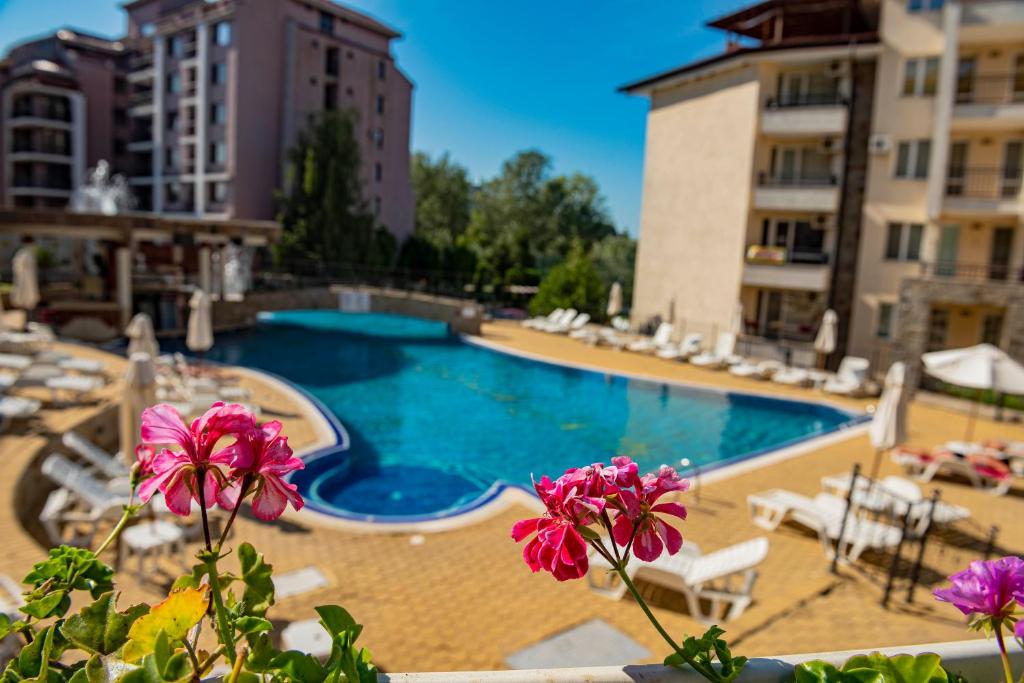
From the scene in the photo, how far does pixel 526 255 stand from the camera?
36031 millimetres

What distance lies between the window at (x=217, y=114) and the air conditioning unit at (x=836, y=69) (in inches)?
1288

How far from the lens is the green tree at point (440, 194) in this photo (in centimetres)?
5959

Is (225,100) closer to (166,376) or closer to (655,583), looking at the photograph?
(166,376)

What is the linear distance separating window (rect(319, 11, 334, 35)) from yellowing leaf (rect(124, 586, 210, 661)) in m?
47.0

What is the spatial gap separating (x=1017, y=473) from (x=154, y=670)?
13913 mm

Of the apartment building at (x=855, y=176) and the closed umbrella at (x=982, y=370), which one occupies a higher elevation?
the apartment building at (x=855, y=176)

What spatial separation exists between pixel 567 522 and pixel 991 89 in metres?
26.1

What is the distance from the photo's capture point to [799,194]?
919 inches

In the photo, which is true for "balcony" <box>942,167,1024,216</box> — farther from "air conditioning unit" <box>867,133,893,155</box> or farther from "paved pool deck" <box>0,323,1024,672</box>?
"paved pool deck" <box>0,323,1024,672</box>

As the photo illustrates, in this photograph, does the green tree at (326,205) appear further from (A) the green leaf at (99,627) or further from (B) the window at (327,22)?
(A) the green leaf at (99,627)

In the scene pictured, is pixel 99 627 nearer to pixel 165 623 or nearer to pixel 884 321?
pixel 165 623

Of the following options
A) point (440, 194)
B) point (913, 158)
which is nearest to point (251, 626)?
point (913, 158)

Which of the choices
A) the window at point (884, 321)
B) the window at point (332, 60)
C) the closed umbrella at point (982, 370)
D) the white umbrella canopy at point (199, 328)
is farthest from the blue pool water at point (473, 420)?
the window at point (332, 60)

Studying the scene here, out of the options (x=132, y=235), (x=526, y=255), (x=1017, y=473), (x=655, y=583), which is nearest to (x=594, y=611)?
(x=655, y=583)
